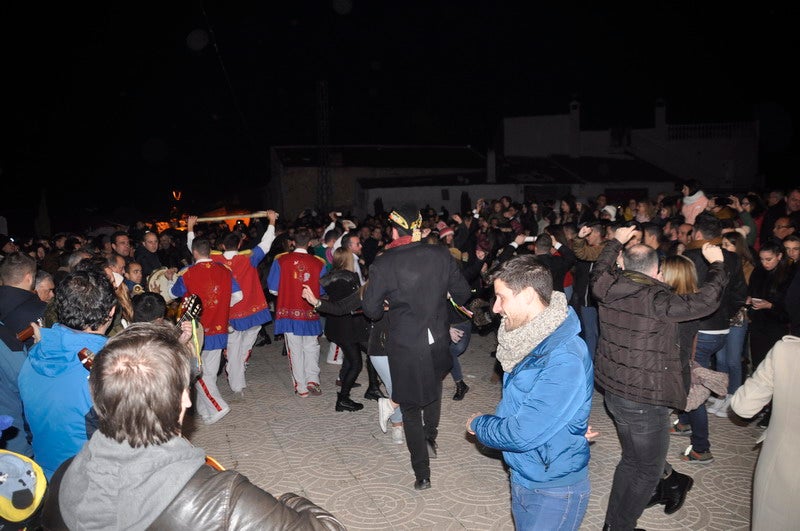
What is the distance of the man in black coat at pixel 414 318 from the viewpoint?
14.9 ft

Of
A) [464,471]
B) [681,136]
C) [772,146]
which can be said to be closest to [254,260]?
[464,471]

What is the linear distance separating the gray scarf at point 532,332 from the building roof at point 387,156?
3907 centimetres

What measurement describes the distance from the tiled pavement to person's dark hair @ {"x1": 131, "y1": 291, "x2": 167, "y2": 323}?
1.77 metres

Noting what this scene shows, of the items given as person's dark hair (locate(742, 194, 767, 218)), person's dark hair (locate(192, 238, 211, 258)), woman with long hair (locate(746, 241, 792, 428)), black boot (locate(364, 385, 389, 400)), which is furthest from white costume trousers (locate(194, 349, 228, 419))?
person's dark hair (locate(742, 194, 767, 218))

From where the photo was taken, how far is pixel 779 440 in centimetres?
265

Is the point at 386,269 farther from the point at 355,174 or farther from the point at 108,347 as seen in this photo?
the point at 355,174

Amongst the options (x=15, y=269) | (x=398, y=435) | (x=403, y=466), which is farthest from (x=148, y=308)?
(x=398, y=435)

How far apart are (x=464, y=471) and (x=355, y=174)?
123 ft

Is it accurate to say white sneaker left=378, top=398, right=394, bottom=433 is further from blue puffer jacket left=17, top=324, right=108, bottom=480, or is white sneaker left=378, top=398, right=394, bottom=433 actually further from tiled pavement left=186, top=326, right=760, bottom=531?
blue puffer jacket left=17, top=324, right=108, bottom=480

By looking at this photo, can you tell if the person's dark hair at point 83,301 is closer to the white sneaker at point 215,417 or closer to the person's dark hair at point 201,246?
the person's dark hair at point 201,246

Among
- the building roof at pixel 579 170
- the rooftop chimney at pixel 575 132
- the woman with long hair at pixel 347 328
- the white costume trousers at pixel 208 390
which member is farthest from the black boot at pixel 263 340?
the rooftop chimney at pixel 575 132

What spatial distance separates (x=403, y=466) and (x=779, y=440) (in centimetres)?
323

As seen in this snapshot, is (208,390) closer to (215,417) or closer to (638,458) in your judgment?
(215,417)

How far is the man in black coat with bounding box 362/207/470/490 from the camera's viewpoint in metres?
4.53
